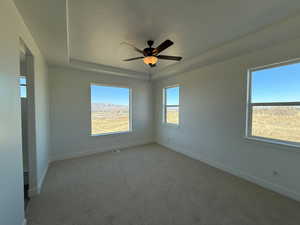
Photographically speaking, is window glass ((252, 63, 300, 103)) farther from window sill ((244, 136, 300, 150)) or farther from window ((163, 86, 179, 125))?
window ((163, 86, 179, 125))

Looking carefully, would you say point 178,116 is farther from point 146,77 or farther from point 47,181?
point 47,181

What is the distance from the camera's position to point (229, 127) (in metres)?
2.84

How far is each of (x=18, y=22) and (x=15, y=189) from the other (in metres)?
1.83

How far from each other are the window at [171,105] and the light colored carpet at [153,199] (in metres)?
1.74

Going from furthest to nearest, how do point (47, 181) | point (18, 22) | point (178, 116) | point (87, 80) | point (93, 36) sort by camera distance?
point (178, 116) → point (87, 80) → point (47, 181) → point (93, 36) → point (18, 22)

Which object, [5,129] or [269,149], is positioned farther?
[269,149]

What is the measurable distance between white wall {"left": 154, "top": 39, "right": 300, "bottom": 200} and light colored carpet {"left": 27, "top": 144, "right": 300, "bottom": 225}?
0.29 m

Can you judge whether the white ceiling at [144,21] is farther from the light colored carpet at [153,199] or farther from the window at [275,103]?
the light colored carpet at [153,199]

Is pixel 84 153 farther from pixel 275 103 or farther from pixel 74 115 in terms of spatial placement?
pixel 275 103

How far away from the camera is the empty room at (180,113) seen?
1.55 meters

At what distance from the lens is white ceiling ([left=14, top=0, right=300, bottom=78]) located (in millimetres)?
1552

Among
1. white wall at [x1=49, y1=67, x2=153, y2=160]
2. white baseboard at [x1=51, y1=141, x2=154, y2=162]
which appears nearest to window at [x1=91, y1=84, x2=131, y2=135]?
white wall at [x1=49, y1=67, x2=153, y2=160]

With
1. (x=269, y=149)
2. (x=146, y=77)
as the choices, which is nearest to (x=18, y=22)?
(x=146, y=77)

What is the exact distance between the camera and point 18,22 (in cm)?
148
